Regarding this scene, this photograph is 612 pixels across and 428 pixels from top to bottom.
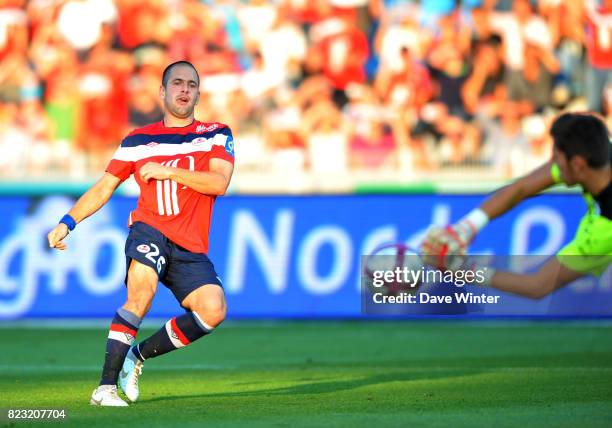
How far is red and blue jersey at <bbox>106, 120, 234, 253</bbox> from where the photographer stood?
7457 mm

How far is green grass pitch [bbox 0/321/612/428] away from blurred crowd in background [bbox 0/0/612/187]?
3.51 m

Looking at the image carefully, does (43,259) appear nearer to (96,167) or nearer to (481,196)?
(96,167)

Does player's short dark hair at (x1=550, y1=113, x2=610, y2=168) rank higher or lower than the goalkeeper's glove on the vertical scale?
higher

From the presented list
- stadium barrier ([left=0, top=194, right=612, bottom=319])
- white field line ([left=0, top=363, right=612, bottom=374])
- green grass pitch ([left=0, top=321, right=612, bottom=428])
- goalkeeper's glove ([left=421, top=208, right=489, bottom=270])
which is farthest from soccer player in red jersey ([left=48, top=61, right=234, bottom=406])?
stadium barrier ([left=0, top=194, right=612, bottom=319])

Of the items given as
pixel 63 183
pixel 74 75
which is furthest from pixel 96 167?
pixel 74 75

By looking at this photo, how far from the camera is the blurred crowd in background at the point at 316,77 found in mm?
16797

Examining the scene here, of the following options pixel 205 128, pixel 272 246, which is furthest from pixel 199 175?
pixel 272 246

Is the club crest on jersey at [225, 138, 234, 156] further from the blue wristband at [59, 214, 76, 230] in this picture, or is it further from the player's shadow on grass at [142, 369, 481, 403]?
the player's shadow on grass at [142, 369, 481, 403]

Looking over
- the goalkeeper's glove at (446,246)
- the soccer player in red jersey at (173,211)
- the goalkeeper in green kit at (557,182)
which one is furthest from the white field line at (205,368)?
the goalkeeper's glove at (446,246)

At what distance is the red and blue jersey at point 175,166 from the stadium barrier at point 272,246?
637 cm

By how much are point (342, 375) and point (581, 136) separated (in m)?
3.85

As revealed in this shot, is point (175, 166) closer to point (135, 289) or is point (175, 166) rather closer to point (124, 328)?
point (135, 289)

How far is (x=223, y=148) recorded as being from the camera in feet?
24.8

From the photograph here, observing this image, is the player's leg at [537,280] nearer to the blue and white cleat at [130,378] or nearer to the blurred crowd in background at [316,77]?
the blue and white cleat at [130,378]
